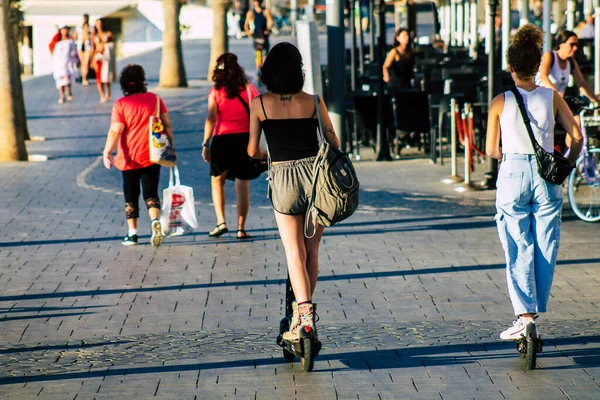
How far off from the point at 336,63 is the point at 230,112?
612cm

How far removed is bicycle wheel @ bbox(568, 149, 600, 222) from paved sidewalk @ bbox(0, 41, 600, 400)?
19 cm

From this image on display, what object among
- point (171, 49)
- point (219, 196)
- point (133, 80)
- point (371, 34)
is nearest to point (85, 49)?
point (171, 49)

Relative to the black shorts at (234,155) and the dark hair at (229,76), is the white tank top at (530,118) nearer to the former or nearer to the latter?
the dark hair at (229,76)

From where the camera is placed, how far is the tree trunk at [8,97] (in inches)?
647

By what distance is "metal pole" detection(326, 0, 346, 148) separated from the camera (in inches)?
640

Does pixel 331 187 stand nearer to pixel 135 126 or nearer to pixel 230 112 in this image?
pixel 230 112

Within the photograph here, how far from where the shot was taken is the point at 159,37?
55688 millimetres

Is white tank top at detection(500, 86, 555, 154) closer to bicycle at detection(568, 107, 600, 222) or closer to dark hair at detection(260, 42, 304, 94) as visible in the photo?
dark hair at detection(260, 42, 304, 94)

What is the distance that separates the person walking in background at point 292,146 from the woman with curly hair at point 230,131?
3936mm

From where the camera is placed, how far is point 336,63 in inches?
646

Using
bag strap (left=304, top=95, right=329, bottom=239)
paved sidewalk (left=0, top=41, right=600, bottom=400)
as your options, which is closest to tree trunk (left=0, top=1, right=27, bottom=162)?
paved sidewalk (left=0, top=41, right=600, bottom=400)

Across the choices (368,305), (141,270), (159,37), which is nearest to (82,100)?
(141,270)

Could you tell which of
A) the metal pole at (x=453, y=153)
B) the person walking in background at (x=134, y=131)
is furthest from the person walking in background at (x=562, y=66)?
the person walking in background at (x=134, y=131)

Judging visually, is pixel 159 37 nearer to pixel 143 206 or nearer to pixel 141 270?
pixel 143 206
